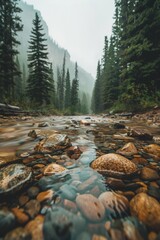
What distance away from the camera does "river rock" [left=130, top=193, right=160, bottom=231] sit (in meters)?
0.93

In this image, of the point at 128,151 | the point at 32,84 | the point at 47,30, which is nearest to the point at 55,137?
the point at 128,151

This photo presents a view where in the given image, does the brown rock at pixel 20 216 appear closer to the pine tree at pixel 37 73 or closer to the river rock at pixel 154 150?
the river rock at pixel 154 150

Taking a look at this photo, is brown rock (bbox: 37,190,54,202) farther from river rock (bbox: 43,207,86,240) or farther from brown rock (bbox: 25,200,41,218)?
river rock (bbox: 43,207,86,240)

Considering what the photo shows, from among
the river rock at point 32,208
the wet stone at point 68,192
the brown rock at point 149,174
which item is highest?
the brown rock at point 149,174

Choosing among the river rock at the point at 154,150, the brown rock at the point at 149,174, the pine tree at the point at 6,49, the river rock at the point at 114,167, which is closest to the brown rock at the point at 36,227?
the river rock at the point at 114,167

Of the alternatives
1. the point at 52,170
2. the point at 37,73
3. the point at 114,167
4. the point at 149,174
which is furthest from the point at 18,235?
the point at 37,73

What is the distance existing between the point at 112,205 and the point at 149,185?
49 centimetres

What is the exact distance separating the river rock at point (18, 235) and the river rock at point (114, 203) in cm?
54

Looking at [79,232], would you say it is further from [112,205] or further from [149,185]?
[149,185]

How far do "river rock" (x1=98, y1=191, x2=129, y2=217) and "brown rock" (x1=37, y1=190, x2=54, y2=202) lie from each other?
0.41 metres

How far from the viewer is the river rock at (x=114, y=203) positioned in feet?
3.39

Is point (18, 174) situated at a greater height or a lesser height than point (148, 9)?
lesser

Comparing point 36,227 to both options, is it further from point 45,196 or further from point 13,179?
point 13,179

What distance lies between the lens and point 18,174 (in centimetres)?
136
